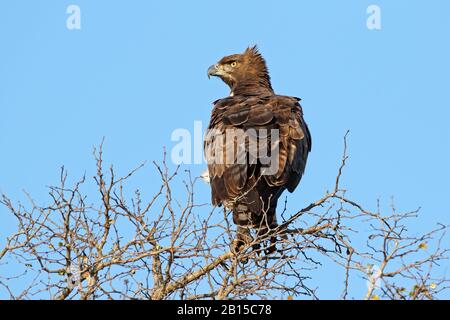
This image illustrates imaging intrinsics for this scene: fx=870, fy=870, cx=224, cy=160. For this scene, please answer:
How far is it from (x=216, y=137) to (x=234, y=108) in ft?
1.81

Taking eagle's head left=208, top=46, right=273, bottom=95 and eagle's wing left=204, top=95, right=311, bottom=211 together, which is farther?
eagle's head left=208, top=46, right=273, bottom=95

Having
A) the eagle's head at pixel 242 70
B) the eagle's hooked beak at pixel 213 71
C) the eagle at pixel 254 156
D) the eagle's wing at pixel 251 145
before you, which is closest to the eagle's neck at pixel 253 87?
the eagle's head at pixel 242 70

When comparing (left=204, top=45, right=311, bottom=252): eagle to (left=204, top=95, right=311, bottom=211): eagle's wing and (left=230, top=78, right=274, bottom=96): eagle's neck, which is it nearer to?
(left=204, top=95, right=311, bottom=211): eagle's wing

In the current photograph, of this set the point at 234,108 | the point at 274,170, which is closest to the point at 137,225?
the point at 274,170

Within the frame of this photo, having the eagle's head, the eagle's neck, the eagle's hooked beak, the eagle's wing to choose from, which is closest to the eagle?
the eagle's wing

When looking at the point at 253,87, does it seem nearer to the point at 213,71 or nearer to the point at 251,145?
the point at 213,71

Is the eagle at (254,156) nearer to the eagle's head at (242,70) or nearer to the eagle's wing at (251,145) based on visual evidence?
the eagle's wing at (251,145)

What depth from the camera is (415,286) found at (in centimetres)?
705

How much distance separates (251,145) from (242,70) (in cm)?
378

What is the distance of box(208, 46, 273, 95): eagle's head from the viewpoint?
13.2m

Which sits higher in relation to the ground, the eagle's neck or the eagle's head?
the eagle's head

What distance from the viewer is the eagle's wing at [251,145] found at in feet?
31.6

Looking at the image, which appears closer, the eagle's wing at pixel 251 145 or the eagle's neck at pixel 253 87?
the eagle's wing at pixel 251 145
